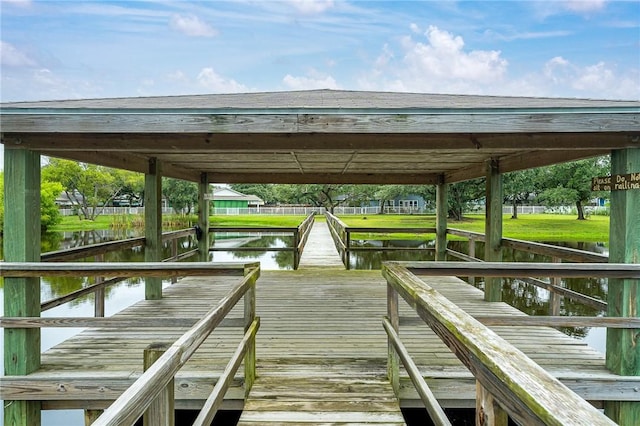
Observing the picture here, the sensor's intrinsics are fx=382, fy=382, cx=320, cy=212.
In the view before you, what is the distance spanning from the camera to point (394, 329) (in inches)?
101

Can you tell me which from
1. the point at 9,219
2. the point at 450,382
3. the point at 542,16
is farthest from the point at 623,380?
the point at 542,16

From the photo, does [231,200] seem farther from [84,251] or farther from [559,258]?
[559,258]

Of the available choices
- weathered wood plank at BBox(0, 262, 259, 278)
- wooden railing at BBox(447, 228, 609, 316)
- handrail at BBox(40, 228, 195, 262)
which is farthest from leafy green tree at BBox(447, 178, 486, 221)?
weathered wood plank at BBox(0, 262, 259, 278)

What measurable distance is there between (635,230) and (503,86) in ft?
291

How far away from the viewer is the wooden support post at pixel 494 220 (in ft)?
17.1

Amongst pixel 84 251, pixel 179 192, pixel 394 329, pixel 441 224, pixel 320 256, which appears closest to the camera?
pixel 394 329

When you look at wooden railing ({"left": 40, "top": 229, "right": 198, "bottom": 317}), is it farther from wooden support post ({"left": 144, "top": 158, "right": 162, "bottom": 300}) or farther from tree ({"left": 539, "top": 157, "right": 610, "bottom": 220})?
tree ({"left": 539, "top": 157, "right": 610, "bottom": 220})

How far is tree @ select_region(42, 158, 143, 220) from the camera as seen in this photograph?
31109mm

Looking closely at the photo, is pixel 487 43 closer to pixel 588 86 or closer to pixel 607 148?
pixel 588 86

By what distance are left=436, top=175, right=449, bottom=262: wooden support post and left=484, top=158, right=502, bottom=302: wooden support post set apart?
7.69 ft

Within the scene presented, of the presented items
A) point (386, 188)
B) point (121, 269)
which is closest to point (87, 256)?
point (121, 269)

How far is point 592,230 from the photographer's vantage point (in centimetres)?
2520

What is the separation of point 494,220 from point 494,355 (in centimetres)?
460

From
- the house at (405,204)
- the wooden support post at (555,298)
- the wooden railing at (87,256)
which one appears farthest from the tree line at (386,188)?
the wooden railing at (87,256)
